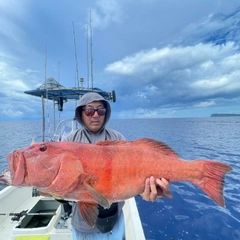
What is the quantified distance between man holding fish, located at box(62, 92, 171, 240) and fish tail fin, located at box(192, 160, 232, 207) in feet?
1.38

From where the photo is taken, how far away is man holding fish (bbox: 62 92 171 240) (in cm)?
200

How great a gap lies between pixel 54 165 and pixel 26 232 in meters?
2.78

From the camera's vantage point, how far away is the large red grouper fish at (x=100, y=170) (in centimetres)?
164

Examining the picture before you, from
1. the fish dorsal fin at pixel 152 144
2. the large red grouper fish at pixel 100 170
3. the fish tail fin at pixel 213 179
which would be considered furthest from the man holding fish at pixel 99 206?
the fish tail fin at pixel 213 179

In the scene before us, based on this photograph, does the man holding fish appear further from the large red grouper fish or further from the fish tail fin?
the fish tail fin

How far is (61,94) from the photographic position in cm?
701

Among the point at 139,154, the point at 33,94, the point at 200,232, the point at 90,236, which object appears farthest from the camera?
the point at 33,94

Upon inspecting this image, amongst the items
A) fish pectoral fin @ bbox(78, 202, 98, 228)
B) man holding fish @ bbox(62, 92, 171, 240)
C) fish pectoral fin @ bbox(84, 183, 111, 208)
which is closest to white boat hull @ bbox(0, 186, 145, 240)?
man holding fish @ bbox(62, 92, 171, 240)

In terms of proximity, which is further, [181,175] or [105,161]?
[181,175]

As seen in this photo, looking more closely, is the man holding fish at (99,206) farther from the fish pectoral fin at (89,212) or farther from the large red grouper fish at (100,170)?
the fish pectoral fin at (89,212)

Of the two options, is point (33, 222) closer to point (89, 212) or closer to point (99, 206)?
point (99, 206)

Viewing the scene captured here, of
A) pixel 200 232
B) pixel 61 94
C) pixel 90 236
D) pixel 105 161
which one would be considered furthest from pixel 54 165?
pixel 200 232

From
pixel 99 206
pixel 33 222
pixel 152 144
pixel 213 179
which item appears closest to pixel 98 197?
pixel 99 206

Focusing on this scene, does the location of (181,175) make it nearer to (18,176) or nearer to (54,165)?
(54,165)
